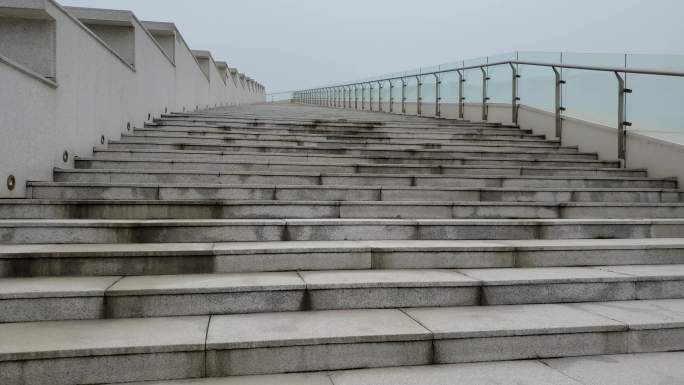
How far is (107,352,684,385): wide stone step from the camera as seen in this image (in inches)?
109

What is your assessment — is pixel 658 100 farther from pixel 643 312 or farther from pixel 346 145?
pixel 643 312

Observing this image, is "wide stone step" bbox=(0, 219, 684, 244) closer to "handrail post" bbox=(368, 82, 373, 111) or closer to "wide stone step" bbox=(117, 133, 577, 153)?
"wide stone step" bbox=(117, 133, 577, 153)

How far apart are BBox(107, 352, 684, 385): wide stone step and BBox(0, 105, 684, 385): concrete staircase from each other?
0.03 meters

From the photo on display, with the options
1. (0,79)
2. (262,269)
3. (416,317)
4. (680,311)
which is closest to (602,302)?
(680,311)

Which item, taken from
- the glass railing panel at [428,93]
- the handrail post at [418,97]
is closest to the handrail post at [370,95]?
the handrail post at [418,97]

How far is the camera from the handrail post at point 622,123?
7505 mm

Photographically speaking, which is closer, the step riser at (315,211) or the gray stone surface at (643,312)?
the gray stone surface at (643,312)

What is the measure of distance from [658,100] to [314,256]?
5.69m

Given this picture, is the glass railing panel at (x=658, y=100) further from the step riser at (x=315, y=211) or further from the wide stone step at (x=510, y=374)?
the wide stone step at (x=510, y=374)

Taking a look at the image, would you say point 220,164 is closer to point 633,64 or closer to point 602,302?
point 602,302

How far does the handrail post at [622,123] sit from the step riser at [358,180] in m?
0.96

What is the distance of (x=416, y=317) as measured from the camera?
3.30 meters

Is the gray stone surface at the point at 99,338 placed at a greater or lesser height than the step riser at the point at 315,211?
lesser

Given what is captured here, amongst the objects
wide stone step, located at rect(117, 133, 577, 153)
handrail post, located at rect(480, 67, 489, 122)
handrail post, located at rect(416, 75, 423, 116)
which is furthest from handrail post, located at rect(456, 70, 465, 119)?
wide stone step, located at rect(117, 133, 577, 153)
